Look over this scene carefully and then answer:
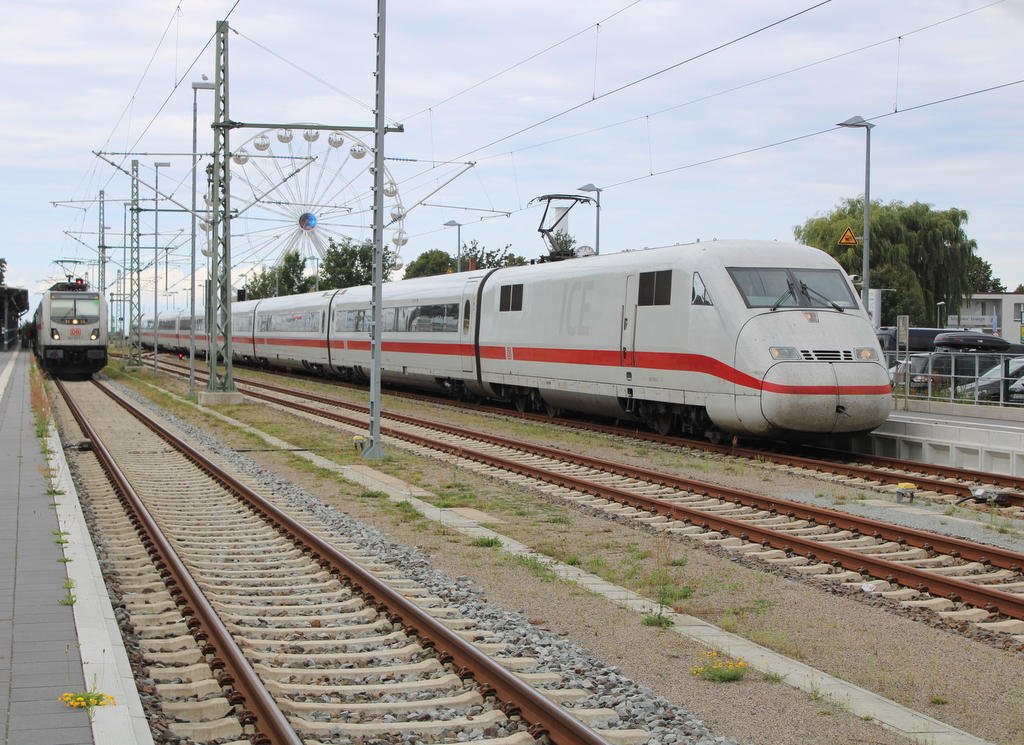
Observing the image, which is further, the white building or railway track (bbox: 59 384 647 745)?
the white building

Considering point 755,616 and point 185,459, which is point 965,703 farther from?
point 185,459

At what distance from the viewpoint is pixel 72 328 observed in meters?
38.6

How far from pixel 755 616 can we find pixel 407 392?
26.2m

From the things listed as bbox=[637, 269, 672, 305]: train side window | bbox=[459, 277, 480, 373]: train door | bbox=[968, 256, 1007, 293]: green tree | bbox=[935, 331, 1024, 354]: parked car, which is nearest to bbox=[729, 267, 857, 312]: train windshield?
bbox=[637, 269, 672, 305]: train side window

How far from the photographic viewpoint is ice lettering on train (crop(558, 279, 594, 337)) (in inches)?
757

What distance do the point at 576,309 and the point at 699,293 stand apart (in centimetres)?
419

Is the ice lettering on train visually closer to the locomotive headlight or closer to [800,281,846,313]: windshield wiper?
[800,281,846,313]: windshield wiper

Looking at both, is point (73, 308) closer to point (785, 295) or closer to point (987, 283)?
point (785, 295)

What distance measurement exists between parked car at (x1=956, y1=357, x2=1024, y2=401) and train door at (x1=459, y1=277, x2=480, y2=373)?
1209 cm

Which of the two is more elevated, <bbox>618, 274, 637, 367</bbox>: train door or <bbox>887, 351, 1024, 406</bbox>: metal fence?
<bbox>618, 274, 637, 367</bbox>: train door

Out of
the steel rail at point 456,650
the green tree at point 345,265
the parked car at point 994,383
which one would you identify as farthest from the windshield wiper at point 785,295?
the green tree at point 345,265

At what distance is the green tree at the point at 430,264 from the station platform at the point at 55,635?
83443 mm

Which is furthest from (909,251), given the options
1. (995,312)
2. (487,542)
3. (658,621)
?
(995,312)

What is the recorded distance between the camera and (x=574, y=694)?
18.3ft
